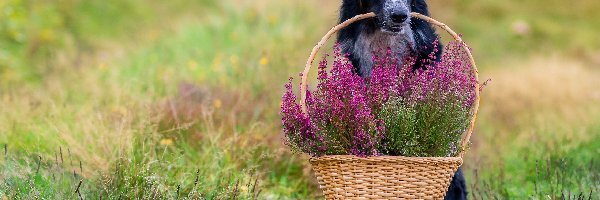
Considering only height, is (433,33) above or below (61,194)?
above

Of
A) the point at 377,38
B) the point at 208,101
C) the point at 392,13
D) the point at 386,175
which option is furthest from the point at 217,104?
the point at 386,175

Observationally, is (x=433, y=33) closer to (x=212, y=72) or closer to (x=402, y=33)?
(x=402, y=33)

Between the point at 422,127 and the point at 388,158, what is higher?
the point at 422,127

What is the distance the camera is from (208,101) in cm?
641

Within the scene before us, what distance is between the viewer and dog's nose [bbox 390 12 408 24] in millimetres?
4488

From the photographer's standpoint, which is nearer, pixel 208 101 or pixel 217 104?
pixel 208 101

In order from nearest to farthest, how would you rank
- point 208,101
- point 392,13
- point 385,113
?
point 385,113
point 392,13
point 208,101

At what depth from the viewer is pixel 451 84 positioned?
437 cm

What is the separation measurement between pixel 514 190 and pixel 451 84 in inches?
78.5

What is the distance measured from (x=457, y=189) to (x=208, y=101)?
1995 millimetres

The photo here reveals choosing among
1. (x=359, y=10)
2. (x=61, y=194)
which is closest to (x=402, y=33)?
(x=359, y=10)

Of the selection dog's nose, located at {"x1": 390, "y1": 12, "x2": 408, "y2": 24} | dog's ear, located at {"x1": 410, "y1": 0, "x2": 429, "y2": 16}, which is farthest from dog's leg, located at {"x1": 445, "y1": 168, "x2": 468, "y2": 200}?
dog's nose, located at {"x1": 390, "y1": 12, "x2": 408, "y2": 24}

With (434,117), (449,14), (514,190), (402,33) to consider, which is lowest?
(514,190)

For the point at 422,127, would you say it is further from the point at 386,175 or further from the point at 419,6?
the point at 419,6
